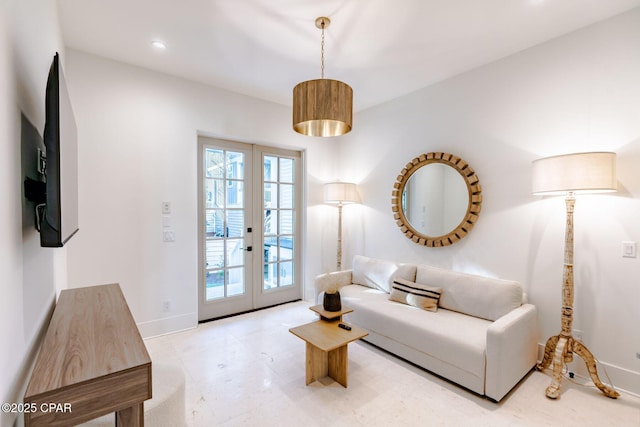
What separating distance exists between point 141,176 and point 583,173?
3786 millimetres

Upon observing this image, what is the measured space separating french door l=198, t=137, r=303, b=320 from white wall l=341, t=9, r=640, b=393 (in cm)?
178

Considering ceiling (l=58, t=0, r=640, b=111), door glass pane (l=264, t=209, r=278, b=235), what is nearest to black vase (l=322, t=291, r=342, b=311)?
door glass pane (l=264, t=209, r=278, b=235)

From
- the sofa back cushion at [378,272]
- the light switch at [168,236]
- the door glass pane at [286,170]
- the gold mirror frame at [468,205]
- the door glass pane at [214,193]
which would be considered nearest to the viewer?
the gold mirror frame at [468,205]

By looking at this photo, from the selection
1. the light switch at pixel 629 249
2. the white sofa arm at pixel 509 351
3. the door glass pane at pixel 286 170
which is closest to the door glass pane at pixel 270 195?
the door glass pane at pixel 286 170

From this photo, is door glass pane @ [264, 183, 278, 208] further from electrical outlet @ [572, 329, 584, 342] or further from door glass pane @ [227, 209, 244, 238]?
electrical outlet @ [572, 329, 584, 342]

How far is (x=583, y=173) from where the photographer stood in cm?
200

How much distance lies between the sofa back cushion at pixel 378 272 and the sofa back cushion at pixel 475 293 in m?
0.20

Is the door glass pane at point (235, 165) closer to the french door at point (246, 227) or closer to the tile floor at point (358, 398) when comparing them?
the french door at point (246, 227)

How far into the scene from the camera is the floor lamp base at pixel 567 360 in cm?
210

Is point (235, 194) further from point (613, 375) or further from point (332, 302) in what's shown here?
point (613, 375)

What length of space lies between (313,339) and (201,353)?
1246mm

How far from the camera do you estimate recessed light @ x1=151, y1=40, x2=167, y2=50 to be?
2.54 meters

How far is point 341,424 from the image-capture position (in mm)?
1826

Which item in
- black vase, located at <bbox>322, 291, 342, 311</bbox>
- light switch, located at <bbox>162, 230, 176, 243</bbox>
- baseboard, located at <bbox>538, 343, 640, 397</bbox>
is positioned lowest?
baseboard, located at <bbox>538, 343, 640, 397</bbox>
